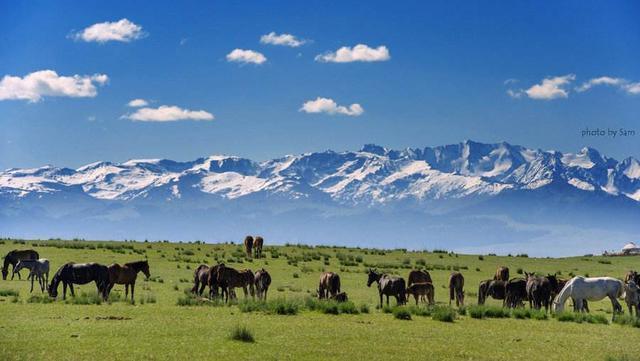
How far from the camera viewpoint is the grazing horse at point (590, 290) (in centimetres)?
3356

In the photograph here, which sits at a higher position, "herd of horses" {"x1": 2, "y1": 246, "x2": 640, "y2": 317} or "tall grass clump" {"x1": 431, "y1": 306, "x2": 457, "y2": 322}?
"herd of horses" {"x1": 2, "y1": 246, "x2": 640, "y2": 317}

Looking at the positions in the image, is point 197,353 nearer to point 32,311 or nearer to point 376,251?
point 32,311

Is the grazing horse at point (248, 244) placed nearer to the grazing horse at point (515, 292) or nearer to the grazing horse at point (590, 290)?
the grazing horse at point (515, 292)

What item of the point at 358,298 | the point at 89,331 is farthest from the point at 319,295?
the point at 89,331

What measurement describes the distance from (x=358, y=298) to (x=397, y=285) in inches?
219

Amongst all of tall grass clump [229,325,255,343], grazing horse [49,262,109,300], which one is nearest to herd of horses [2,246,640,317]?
grazing horse [49,262,109,300]

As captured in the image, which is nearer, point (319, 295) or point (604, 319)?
point (604, 319)

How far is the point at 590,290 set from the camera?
33.8 meters

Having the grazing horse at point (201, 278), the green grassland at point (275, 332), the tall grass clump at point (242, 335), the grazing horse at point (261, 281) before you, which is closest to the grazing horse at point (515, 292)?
the green grassland at point (275, 332)

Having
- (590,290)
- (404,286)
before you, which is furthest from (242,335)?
(590,290)

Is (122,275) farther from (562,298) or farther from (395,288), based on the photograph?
(562,298)

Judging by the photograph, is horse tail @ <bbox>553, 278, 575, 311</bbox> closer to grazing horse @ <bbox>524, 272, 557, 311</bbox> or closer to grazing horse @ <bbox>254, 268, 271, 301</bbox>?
grazing horse @ <bbox>524, 272, 557, 311</bbox>

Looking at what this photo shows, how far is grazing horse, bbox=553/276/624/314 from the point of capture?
1321 inches

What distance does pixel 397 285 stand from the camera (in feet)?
114
